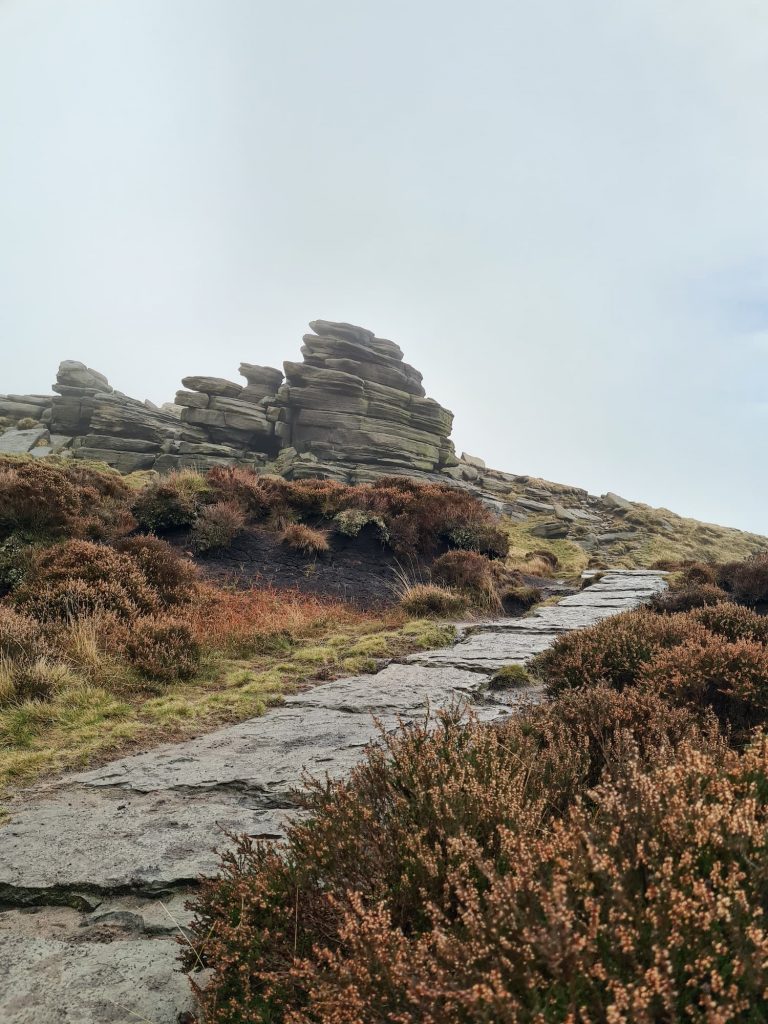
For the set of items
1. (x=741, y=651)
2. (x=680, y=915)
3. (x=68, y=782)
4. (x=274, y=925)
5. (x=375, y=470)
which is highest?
(x=375, y=470)

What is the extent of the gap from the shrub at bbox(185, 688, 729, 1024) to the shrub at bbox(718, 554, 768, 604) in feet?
36.8

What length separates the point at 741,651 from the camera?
549 cm

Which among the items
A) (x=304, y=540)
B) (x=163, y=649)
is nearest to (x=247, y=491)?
(x=304, y=540)

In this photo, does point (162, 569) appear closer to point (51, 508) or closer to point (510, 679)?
point (51, 508)

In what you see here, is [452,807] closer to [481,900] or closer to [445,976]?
[481,900]

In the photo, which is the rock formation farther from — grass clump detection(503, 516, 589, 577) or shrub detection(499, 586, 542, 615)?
shrub detection(499, 586, 542, 615)

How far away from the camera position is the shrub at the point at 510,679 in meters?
6.82

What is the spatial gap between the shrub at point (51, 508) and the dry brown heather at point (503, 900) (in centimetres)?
1054

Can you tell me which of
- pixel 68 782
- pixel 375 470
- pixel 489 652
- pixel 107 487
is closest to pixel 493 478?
pixel 375 470

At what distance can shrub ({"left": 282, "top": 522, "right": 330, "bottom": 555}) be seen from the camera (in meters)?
15.2

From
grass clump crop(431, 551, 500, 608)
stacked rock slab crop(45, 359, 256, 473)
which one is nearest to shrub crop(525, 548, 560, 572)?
grass clump crop(431, 551, 500, 608)

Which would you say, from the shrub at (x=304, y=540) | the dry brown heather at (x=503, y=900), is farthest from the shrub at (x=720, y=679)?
the shrub at (x=304, y=540)

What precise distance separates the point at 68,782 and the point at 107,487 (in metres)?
12.5

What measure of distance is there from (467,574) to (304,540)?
14.0 ft
